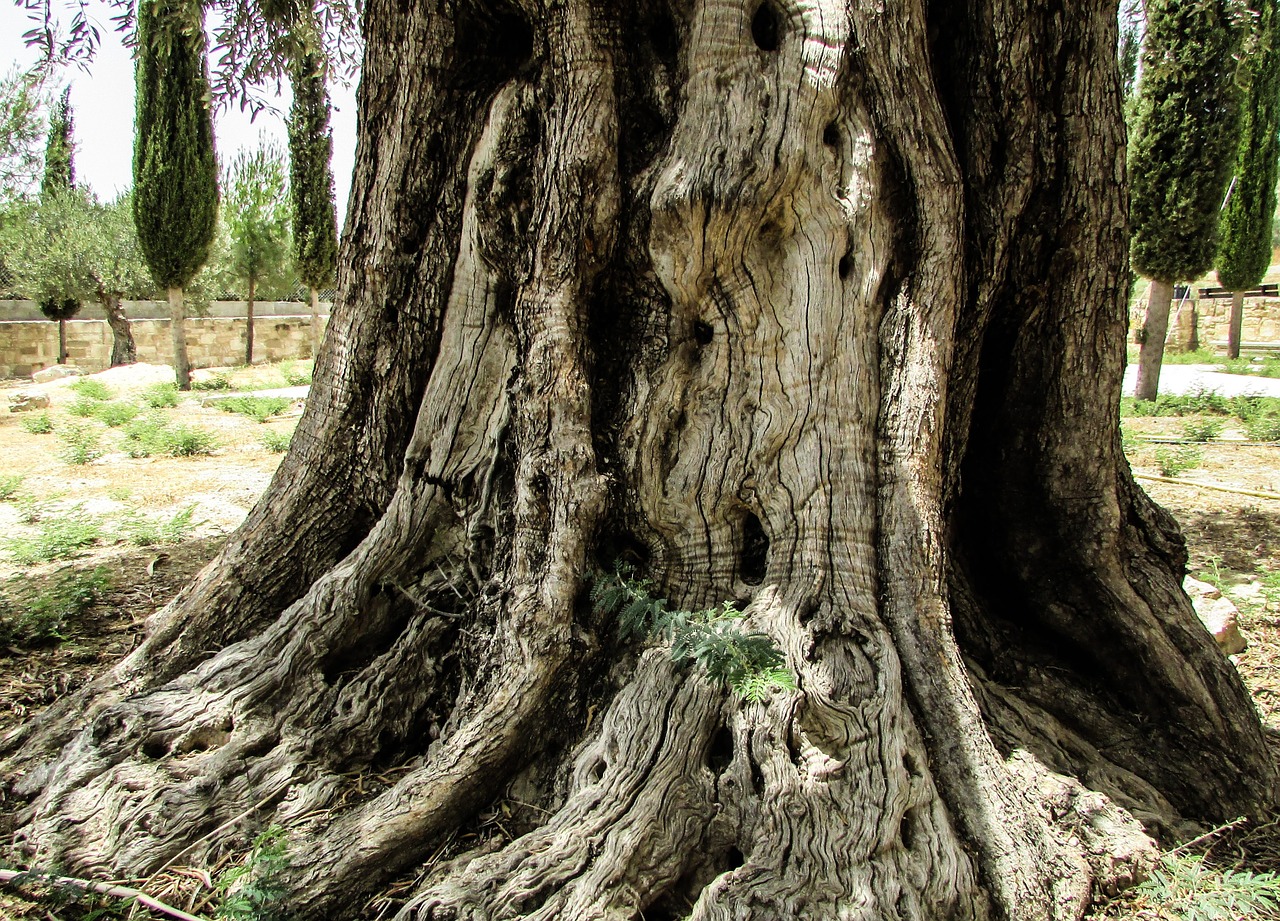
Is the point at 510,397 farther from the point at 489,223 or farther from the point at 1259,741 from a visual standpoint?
the point at 1259,741

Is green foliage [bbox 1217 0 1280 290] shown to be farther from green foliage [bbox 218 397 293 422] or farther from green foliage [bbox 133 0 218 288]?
green foliage [bbox 133 0 218 288]

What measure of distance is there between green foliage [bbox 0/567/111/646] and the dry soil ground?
0.08ft

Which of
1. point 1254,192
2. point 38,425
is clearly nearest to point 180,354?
point 38,425

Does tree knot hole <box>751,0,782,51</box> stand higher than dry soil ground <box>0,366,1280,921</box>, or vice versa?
tree knot hole <box>751,0,782,51</box>

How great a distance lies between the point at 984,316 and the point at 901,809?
64.6 inches

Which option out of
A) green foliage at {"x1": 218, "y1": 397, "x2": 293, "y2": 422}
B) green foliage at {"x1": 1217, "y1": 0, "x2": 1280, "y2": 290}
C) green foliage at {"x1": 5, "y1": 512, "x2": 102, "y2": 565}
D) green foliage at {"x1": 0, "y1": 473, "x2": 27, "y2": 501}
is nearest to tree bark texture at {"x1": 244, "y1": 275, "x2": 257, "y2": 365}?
green foliage at {"x1": 218, "y1": 397, "x2": 293, "y2": 422}

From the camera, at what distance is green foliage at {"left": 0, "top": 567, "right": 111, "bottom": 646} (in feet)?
12.2

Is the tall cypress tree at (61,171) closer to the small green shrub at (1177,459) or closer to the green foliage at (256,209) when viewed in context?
the green foliage at (256,209)

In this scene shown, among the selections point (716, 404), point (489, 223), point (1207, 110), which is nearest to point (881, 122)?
point (716, 404)

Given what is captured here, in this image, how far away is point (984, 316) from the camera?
2.86 meters

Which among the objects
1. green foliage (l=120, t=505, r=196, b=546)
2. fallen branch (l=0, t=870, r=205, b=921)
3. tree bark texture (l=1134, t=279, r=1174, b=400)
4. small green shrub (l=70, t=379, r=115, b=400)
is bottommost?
fallen branch (l=0, t=870, r=205, b=921)

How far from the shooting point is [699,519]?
2.62 meters

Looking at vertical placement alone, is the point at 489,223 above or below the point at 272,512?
above

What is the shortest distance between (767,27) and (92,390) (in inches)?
561
